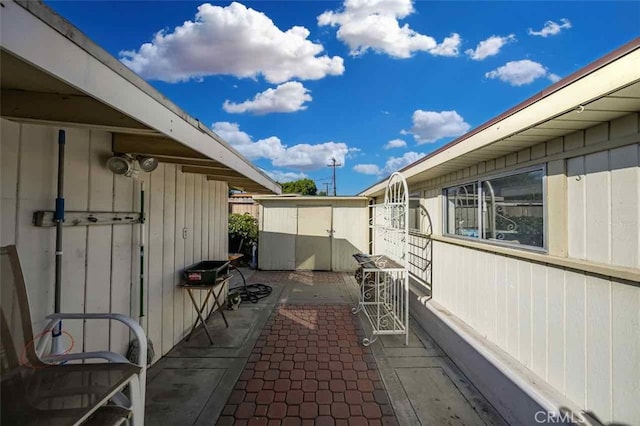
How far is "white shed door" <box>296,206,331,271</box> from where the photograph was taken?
7906 mm

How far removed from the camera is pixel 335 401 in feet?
7.61

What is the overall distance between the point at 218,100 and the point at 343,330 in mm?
9471

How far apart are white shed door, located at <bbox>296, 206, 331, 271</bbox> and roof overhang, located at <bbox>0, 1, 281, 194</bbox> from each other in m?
5.93

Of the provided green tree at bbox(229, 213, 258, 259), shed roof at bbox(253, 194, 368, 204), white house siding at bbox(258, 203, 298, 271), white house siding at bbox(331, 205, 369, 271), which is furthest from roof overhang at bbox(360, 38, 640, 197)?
green tree at bbox(229, 213, 258, 259)

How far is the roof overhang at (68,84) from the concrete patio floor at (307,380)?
2017 mm

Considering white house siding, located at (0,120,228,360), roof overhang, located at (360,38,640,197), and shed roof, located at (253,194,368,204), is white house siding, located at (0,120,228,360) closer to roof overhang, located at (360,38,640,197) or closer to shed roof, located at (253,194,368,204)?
roof overhang, located at (360,38,640,197)

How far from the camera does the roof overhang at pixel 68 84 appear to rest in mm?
771

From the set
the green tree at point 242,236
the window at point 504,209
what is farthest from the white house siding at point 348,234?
the window at point 504,209

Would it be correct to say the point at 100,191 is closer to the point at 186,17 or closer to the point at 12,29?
the point at 12,29

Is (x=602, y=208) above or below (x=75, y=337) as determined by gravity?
above

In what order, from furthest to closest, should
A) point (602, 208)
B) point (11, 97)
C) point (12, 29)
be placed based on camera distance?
1. point (602, 208)
2. point (11, 97)
3. point (12, 29)

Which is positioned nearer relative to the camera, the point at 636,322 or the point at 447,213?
the point at 636,322

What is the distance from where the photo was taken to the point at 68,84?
92cm

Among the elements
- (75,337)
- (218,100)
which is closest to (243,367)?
(75,337)
